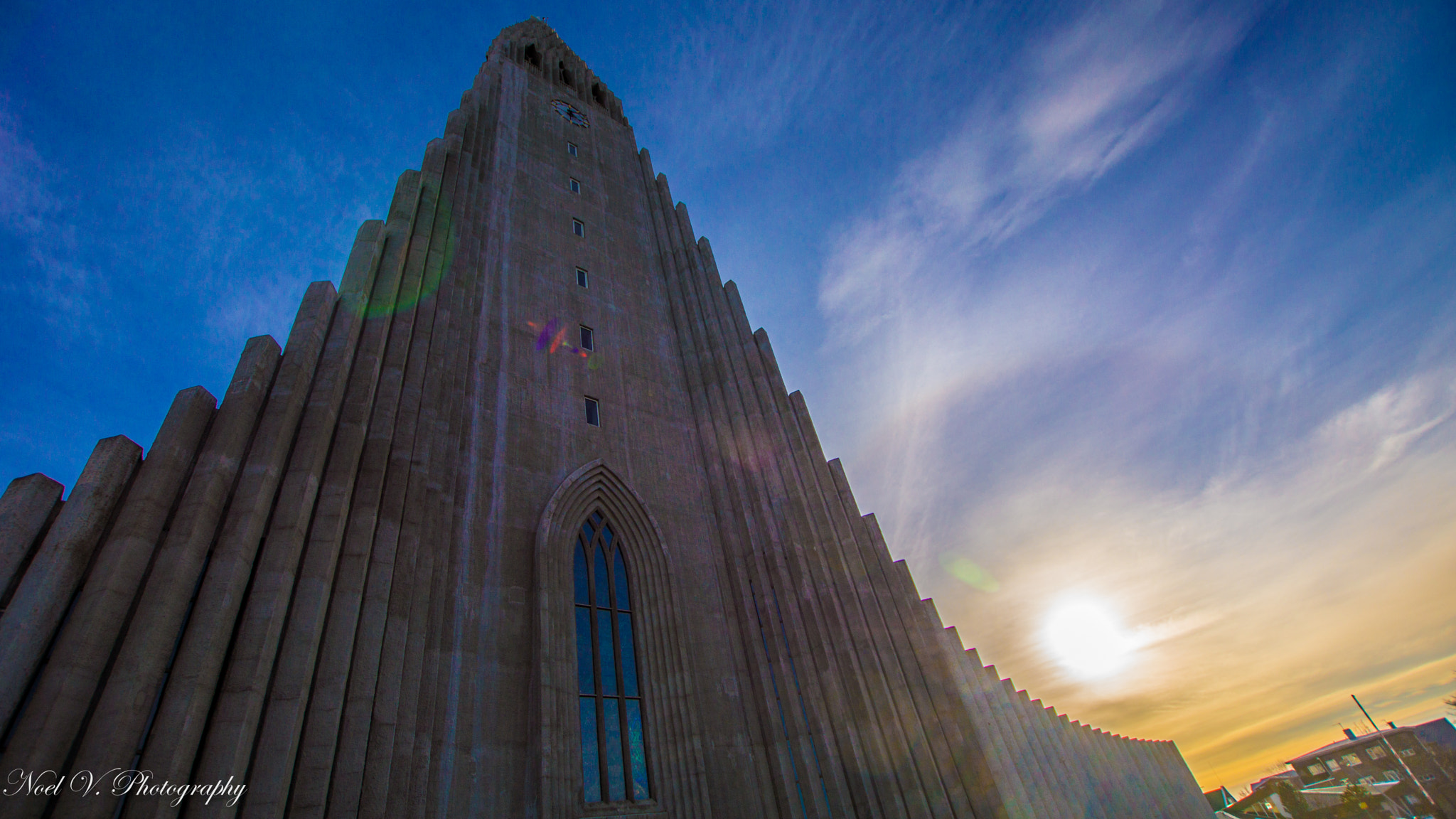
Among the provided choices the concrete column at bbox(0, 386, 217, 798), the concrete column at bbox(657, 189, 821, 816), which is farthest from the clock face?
the concrete column at bbox(0, 386, 217, 798)

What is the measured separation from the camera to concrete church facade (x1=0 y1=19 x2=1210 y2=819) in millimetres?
7785

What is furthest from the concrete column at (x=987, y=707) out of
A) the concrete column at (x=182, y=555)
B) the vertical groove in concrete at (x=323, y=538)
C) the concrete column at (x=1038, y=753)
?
the concrete column at (x=182, y=555)

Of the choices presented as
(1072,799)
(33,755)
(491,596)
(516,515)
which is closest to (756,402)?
(516,515)

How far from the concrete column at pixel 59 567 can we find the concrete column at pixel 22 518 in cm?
13

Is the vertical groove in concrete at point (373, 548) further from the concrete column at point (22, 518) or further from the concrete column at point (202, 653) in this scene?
the concrete column at point (22, 518)

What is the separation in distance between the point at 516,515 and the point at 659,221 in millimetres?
17224

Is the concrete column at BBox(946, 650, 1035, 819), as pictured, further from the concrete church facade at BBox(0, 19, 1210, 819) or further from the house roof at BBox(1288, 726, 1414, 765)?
the house roof at BBox(1288, 726, 1414, 765)

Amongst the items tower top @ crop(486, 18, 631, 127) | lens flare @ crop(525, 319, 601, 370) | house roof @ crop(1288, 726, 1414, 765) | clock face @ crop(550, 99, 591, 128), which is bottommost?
house roof @ crop(1288, 726, 1414, 765)

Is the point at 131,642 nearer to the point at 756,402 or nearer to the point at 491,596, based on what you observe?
the point at 491,596

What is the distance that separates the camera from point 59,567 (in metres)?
7.77

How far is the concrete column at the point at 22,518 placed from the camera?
7656mm

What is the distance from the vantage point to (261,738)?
8055mm

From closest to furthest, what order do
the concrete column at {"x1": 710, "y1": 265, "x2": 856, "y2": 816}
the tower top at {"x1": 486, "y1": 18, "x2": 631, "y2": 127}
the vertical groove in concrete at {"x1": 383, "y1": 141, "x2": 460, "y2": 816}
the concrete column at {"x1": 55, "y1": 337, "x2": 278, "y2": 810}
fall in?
1. the concrete column at {"x1": 55, "y1": 337, "x2": 278, "y2": 810}
2. the vertical groove in concrete at {"x1": 383, "y1": 141, "x2": 460, "y2": 816}
3. the concrete column at {"x1": 710, "y1": 265, "x2": 856, "y2": 816}
4. the tower top at {"x1": 486, "y1": 18, "x2": 631, "y2": 127}

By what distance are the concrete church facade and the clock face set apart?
578 cm
